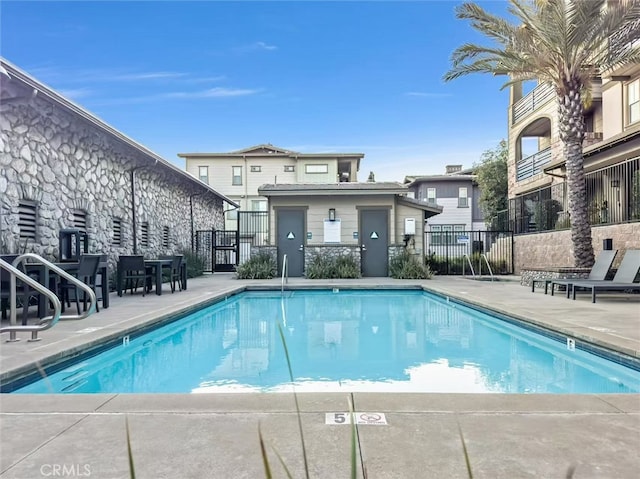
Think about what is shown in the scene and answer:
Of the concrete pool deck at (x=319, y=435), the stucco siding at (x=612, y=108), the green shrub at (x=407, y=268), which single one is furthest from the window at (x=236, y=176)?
the concrete pool deck at (x=319, y=435)

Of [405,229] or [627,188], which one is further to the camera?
[405,229]

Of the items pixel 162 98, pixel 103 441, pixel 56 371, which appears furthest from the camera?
pixel 162 98

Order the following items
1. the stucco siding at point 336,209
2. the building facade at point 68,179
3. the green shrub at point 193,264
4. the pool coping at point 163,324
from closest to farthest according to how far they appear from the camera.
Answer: the pool coping at point 163,324
the building facade at point 68,179
the stucco siding at point 336,209
the green shrub at point 193,264

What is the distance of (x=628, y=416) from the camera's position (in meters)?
2.76

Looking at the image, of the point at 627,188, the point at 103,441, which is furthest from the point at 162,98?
the point at 103,441

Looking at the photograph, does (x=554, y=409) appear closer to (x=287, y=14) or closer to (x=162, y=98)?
(x=287, y=14)

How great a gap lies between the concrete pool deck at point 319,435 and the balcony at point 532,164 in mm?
18217

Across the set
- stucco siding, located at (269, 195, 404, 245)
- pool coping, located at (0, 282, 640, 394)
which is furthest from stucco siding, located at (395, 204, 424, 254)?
pool coping, located at (0, 282, 640, 394)

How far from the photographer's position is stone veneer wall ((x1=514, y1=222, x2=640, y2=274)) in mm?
10484

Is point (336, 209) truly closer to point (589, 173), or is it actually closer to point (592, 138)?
point (589, 173)

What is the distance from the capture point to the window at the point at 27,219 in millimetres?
7719

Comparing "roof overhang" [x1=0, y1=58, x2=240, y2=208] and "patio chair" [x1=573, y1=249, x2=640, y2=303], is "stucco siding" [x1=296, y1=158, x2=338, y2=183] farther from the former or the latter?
"patio chair" [x1=573, y1=249, x2=640, y2=303]

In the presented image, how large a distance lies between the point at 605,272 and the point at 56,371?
10.1m

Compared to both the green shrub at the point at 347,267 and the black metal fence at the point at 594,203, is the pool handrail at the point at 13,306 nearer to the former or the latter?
the green shrub at the point at 347,267
